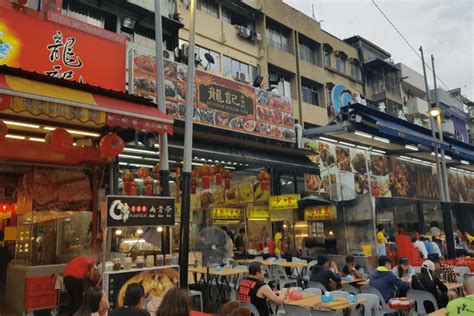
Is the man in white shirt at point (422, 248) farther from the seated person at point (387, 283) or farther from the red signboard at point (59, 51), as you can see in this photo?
the red signboard at point (59, 51)

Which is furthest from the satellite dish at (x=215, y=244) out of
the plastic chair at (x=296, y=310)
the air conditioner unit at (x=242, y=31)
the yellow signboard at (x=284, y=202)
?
the air conditioner unit at (x=242, y=31)

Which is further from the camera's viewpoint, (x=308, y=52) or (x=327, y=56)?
(x=327, y=56)

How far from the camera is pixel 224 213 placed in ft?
61.4

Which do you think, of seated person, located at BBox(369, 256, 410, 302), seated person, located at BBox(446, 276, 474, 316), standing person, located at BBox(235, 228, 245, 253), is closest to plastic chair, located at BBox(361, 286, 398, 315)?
seated person, located at BBox(369, 256, 410, 302)

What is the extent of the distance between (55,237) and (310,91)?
1856 centimetres

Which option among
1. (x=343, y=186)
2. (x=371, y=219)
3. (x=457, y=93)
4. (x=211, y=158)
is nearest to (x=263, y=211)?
(x=343, y=186)

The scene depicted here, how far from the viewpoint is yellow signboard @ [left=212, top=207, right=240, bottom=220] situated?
18.6 meters

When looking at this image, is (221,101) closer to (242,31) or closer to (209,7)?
(242,31)

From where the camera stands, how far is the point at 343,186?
53.4 feet

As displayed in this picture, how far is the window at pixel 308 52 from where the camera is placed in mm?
24906

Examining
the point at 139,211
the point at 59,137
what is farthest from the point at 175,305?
the point at 59,137

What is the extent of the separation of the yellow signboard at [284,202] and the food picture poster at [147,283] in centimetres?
963

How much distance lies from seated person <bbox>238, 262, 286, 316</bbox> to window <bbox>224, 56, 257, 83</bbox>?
45.3 ft

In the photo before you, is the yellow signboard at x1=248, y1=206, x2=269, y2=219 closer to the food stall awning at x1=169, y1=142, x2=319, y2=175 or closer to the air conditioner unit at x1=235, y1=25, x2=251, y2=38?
the food stall awning at x1=169, y1=142, x2=319, y2=175
